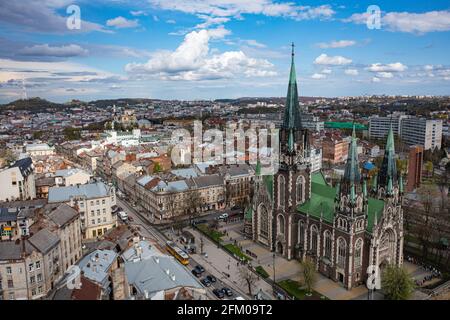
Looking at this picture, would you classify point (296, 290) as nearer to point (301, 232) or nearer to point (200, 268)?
point (301, 232)

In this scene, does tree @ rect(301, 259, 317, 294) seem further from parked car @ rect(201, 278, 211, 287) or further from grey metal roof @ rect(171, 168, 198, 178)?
grey metal roof @ rect(171, 168, 198, 178)

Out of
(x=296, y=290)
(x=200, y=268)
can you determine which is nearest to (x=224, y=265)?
(x=200, y=268)

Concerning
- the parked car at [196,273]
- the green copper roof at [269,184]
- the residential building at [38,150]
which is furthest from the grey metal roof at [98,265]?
the residential building at [38,150]

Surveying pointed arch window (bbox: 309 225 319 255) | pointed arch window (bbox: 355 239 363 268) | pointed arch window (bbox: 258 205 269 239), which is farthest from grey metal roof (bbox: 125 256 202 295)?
pointed arch window (bbox: 258 205 269 239)

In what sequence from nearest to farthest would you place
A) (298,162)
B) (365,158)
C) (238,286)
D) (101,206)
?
(238,286)
(298,162)
(101,206)
(365,158)

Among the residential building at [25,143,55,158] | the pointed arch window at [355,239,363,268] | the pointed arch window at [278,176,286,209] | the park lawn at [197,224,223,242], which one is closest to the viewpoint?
the pointed arch window at [355,239,363,268]
